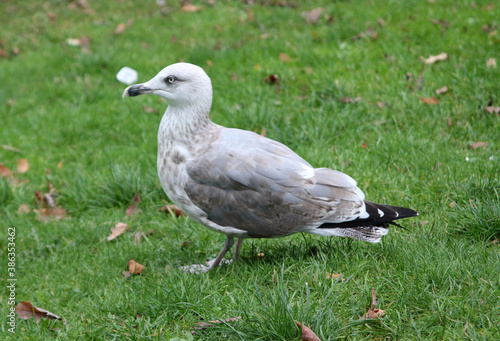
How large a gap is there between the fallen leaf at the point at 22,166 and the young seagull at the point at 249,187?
9.39ft

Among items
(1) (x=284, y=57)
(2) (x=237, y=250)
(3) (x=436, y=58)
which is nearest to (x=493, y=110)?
(3) (x=436, y=58)

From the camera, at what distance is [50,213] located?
5.22 m

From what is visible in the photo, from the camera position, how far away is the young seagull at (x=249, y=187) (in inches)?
139

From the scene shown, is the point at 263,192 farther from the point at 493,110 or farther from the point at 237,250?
the point at 493,110

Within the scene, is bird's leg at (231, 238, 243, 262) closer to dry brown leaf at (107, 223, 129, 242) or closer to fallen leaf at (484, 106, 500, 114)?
dry brown leaf at (107, 223, 129, 242)

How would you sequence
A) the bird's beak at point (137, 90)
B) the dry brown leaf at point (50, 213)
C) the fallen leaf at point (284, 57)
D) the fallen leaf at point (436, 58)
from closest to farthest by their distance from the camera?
the bird's beak at point (137, 90), the dry brown leaf at point (50, 213), the fallen leaf at point (436, 58), the fallen leaf at point (284, 57)

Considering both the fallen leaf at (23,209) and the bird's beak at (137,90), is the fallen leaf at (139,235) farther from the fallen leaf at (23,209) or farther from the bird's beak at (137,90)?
the fallen leaf at (23,209)

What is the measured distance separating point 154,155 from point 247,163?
2372mm

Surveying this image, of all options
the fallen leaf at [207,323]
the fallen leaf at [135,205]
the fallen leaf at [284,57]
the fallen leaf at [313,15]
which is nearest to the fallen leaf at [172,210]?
the fallen leaf at [135,205]

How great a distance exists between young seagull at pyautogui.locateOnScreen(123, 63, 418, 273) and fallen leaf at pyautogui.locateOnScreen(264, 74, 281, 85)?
2866 mm

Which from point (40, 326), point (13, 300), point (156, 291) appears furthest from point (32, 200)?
point (156, 291)

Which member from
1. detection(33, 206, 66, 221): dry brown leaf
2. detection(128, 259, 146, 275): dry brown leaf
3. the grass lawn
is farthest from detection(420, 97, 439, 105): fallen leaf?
detection(33, 206, 66, 221): dry brown leaf

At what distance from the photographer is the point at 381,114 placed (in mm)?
5566

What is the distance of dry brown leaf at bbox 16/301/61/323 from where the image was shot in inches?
143
